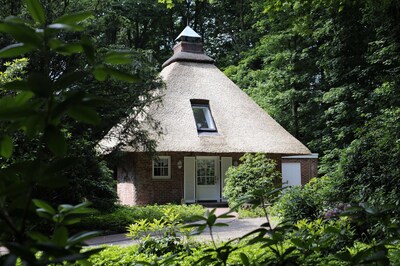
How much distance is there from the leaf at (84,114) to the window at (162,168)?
1653cm

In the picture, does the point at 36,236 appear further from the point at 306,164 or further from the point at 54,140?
the point at 306,164

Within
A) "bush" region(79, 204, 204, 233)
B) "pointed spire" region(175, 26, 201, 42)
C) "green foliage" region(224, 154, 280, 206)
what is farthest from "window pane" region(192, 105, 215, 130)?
Answer: "bush" region(79, 204, 204, 233)

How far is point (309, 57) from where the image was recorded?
22.7 meters

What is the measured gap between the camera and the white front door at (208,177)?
18172 millimetres

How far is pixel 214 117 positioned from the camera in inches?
739

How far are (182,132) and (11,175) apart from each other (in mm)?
16452

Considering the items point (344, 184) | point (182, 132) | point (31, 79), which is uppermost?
point (182, 132)

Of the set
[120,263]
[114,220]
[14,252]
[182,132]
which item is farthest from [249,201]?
[182,132]

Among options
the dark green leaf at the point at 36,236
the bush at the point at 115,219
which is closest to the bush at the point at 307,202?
the bush at the point at 115,219

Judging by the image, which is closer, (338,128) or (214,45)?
(338,128)

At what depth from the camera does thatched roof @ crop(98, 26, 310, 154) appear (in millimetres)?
17250

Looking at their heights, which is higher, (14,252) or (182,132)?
(182,132)

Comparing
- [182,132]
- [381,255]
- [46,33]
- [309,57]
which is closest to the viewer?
[46,33]

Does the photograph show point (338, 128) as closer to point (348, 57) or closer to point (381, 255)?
point (348, 57)
